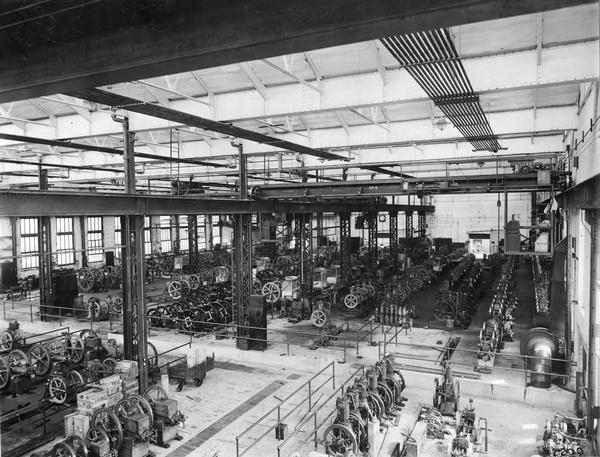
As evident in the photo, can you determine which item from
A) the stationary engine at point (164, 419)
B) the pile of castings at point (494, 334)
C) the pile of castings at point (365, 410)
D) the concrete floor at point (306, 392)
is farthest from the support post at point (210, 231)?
the pile of castings at point (365, 410)

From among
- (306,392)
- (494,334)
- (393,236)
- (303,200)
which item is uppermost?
(303,200)

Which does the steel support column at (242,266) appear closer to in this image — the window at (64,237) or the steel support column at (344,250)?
the steel support column at (344,250)

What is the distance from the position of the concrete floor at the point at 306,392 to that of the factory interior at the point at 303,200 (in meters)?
0.08

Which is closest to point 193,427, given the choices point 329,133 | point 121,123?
point 121,123

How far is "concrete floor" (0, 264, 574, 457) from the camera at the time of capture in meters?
10.0

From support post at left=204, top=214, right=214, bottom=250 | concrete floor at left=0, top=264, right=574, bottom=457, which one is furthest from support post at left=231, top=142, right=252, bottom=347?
support post at left=204, top=214, right=214, bottom=250

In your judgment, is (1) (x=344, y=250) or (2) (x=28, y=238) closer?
(1) (x=344, y=250)

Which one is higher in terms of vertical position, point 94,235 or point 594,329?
point 94,235

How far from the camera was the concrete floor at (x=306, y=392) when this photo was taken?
10047 millimetres

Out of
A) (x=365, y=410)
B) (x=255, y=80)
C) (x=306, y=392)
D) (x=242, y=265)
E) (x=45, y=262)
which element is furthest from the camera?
(x=45, y=262)

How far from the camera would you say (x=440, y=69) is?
564 centimetres

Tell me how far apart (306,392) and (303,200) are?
29.3 ft

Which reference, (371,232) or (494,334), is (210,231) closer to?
(371,232)

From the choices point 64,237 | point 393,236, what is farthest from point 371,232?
point 64,237
